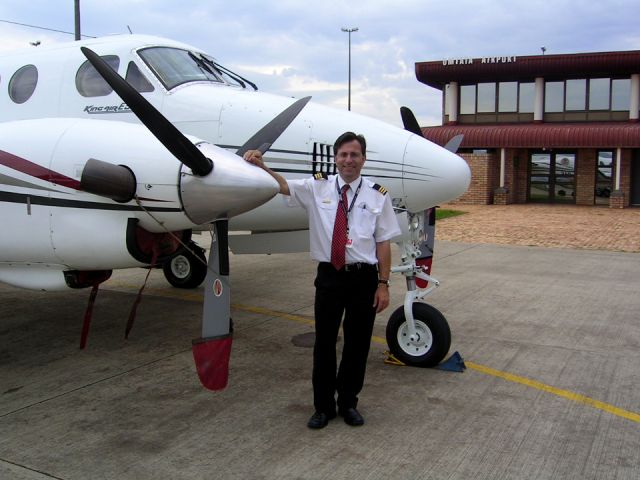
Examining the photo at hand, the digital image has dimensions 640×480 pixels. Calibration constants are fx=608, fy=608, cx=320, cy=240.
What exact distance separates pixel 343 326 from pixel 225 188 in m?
1.24

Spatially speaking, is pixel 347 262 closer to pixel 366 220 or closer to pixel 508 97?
pixel 366 220

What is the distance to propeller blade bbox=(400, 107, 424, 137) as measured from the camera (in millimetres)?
6230

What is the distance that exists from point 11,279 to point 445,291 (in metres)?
5.84

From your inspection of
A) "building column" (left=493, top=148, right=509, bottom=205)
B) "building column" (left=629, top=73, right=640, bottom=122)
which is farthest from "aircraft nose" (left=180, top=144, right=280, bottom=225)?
"building column" (left=629, top=73, right=640, bottom=122)

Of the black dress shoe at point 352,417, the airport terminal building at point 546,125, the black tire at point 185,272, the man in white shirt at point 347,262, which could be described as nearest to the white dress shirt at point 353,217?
the man in white shirt at point 347,262

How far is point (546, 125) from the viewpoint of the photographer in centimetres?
2683

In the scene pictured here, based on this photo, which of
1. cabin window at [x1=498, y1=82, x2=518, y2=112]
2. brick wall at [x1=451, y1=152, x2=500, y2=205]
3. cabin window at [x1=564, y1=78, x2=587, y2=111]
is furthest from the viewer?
cabin window at [x1=498, y1=82, x2=518, y2=112]

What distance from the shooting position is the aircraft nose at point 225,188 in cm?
419

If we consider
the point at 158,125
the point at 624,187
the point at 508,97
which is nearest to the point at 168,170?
the point at 158,125

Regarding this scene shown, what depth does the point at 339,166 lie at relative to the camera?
4.18 m

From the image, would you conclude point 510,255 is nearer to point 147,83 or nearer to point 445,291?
point 445,291

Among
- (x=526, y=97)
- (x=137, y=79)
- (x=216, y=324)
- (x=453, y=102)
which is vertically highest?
(x=526, y=97)

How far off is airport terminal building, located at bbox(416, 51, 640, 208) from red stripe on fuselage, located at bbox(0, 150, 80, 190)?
22654mm

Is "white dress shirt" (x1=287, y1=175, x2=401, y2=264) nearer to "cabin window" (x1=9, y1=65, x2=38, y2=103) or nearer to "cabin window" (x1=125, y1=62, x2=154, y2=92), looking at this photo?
"cabin window" (x1=125, y1=62, x2=154, y2=92)
